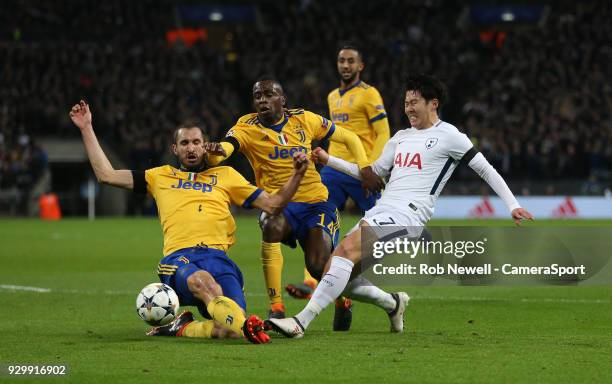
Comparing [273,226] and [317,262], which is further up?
[273,226]

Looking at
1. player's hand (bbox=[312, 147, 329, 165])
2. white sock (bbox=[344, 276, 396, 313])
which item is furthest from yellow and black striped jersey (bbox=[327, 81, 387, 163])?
white sock (bbox=[344, 276, 396, 313])

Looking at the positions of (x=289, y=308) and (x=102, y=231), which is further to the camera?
(x=102, y=231)

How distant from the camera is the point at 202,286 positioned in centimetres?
809

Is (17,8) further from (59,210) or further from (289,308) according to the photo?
(289,308)

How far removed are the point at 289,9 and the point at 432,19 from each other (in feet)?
17.3

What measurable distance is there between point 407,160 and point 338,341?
158 centimetres

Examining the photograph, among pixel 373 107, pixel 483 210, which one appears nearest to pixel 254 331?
pixel 373 107

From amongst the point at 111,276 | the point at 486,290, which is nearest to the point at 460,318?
the point at 486,290

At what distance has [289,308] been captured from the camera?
35.5 feet

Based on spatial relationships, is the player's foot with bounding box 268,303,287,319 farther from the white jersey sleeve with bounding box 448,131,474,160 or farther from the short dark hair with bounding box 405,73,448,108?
the short dark hair with bounding box 405,73,448,108

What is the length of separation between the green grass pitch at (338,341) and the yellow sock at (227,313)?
13 centimetres

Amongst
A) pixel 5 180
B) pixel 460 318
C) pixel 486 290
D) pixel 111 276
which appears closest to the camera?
pixel 460 318

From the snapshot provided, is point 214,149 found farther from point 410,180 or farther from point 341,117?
point 341,117

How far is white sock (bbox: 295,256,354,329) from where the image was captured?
26.3 feet
